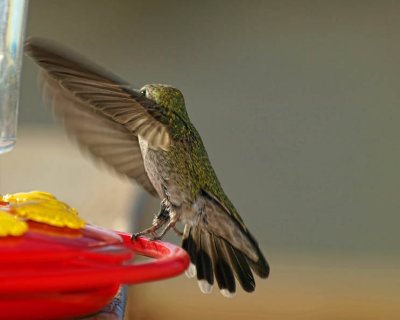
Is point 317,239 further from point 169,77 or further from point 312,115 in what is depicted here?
point 169,77

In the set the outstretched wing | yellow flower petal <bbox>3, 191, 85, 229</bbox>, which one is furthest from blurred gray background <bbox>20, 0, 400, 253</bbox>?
yellow flower petal <bbox>3, 191, 85, 229</bbox>

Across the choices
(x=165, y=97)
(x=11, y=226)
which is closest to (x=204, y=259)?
(x=165, y=97)

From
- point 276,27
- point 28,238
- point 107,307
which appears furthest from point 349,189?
point 28,238

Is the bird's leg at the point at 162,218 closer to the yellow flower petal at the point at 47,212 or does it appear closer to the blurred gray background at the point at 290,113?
the yellow flower petal at the point at 47,212

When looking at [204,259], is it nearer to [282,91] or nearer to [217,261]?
[217,261]

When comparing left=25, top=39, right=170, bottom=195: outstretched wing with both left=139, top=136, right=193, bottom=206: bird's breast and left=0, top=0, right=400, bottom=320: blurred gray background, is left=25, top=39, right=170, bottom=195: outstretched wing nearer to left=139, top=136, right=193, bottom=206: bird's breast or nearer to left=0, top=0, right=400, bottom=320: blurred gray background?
left=139, top=136, right=193, bottom=206: bird's breast

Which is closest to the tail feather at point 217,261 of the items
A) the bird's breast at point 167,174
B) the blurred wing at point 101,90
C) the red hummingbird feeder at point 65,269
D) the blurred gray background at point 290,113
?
the bird's breast at point 167,174
